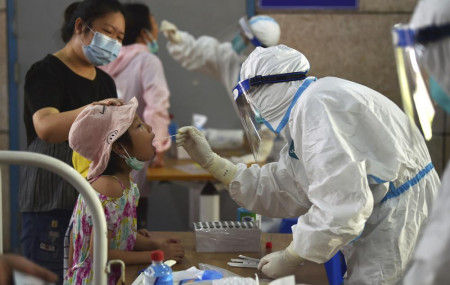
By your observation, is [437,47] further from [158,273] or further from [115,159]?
[115,159]

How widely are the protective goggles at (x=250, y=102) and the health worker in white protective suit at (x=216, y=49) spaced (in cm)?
218

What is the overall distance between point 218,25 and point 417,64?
3541 mm

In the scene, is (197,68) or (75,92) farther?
(197,68)

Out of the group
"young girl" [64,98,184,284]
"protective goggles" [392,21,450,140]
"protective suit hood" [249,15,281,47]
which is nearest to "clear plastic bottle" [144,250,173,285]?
"young girl" [64,98,184,284]

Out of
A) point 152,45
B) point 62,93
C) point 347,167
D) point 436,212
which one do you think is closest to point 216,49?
point 152,45

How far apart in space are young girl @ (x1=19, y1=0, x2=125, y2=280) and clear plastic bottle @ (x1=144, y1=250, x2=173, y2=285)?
0.90 metres

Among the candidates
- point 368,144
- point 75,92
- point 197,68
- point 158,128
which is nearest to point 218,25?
point 197,68

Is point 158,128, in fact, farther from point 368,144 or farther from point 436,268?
point 436,268

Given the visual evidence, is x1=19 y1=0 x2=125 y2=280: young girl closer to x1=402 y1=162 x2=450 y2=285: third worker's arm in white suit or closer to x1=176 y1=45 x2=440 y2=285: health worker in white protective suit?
x1=176 y1=45 x2=440 y2=285: health worker in white protective suit

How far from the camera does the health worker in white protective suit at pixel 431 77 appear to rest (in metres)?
1.27

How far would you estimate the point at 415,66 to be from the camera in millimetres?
1577

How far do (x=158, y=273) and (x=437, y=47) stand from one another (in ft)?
2.83

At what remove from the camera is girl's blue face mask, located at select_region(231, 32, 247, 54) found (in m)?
4.60

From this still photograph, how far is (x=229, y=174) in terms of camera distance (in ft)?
7.91
